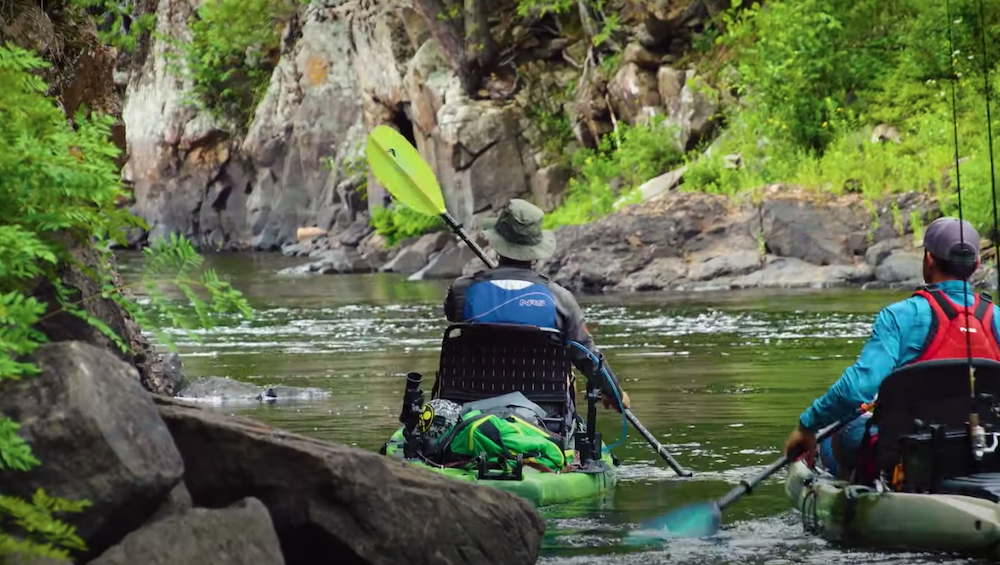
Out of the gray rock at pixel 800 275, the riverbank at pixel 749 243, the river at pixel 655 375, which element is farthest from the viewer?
the riverbank at pixel 749 243

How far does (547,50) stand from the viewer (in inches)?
1492

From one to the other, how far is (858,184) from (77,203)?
20.4 metres

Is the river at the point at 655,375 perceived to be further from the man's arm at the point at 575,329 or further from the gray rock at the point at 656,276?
the gray rock at the point at 656,276

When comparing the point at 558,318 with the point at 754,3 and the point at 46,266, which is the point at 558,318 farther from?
the point at 754,3

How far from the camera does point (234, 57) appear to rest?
2051 inches

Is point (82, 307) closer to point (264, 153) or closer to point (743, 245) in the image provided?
point (743, 245)

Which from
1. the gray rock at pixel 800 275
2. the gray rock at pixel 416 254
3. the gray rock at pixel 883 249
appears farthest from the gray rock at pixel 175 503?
the gray rock at pixel 416 254

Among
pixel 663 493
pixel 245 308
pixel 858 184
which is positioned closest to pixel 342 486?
pixel 245 308

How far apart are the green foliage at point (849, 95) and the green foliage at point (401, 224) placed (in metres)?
9.93

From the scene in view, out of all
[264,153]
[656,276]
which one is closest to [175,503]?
[656,276]

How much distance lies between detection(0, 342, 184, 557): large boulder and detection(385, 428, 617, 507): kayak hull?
2.43 m

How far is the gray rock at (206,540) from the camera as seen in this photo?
495cm

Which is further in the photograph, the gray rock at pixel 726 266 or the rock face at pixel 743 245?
the gray rock at pixel 726 266

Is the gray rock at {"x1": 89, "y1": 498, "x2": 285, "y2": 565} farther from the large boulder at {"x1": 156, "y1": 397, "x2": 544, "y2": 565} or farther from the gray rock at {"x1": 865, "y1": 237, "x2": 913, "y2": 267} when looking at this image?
the gray rock at {"x1": 865, "y1": 237, "x2": 913, "y2": 267}
